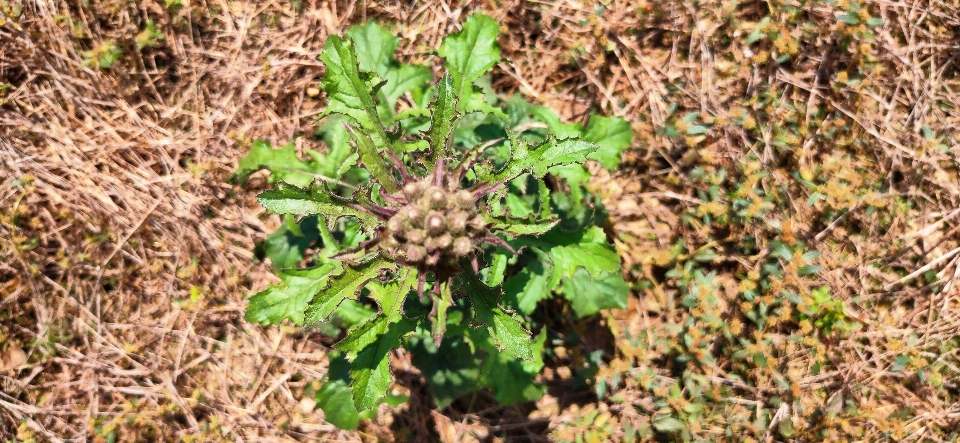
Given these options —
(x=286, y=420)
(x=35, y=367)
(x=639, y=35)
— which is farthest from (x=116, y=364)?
(x=639, y=35)

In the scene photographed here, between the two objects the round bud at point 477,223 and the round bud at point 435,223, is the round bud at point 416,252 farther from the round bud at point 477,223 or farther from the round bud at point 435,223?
the round bud at point 477,223

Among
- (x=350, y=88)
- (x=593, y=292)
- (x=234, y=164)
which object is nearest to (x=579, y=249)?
(x=593, y=292)

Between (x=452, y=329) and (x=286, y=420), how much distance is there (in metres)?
2.20

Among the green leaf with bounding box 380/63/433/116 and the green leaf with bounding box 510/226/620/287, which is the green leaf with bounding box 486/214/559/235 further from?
the green leaf with bounding box 380/63/433/116

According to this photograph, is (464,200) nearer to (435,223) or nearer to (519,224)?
(435,223)

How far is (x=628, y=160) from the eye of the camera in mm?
5227

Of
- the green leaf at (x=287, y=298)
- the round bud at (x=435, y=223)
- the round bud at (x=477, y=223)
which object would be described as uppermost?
the round bud at (x=435, y=223)

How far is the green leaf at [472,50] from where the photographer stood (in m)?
3.63

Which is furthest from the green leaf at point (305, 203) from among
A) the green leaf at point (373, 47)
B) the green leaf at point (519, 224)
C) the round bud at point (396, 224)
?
the green leaf at point (373, 47)

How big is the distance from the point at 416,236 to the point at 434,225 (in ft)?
0.32

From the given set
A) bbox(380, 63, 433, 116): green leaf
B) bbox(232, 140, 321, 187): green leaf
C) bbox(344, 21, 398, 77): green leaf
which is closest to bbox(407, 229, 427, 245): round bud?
bbox(232, 140, 321, 187): green leaf

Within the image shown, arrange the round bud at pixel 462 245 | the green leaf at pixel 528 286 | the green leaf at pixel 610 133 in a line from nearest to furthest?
the round bud at pixel 462 245 → the green leaf at pixel 528 286 → the green leaf at pixel 610 133

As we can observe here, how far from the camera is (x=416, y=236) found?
247cm

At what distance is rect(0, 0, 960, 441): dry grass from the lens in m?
5.07
